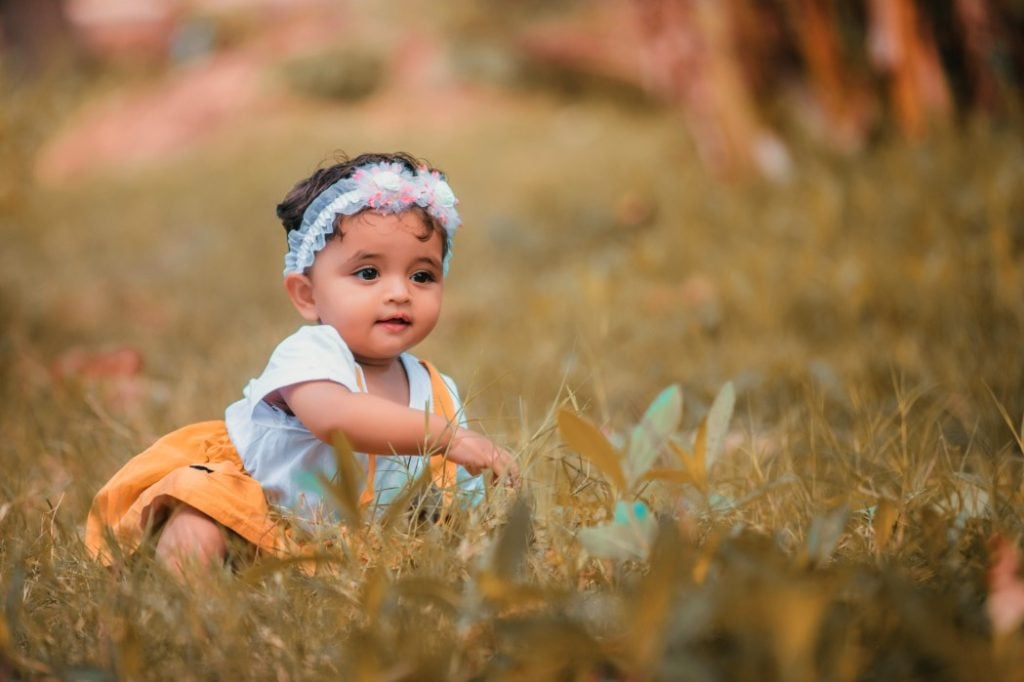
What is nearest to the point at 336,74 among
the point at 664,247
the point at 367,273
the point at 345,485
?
the point at 664,247

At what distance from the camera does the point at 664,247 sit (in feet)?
14.3

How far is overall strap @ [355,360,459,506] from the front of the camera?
162 centimetres

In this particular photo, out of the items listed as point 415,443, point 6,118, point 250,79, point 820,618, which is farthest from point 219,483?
point 250,79

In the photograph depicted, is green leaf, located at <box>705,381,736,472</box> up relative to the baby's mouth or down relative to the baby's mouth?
down

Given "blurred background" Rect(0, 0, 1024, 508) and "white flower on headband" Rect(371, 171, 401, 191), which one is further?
"blurred background" Rect(0, 0, 1024, 508)

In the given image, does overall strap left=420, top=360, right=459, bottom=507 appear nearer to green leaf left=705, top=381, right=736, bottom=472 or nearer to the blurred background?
the blurred background

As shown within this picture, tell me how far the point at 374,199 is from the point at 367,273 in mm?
134

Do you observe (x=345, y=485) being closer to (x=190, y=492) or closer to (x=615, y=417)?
→ (x=190, y=492)

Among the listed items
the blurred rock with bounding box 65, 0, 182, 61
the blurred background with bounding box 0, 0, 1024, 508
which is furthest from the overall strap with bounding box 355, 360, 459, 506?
the blurred rock with bounding box 65, 0, 182, 61

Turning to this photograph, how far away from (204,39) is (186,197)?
23.8 feet

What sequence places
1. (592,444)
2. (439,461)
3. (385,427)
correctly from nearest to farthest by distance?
(592,444), (385,427), (439,461)

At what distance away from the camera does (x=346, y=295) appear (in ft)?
5.71

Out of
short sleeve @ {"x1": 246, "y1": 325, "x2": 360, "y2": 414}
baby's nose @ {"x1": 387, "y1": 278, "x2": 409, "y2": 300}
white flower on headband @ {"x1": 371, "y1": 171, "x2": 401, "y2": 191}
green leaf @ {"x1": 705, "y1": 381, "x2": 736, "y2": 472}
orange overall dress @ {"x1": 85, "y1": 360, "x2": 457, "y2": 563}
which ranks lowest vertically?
green leaf @ {"x1": 705, "y1": 381, "x2": 736, "y2": 472}

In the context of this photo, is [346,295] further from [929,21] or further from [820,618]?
[929,21]
